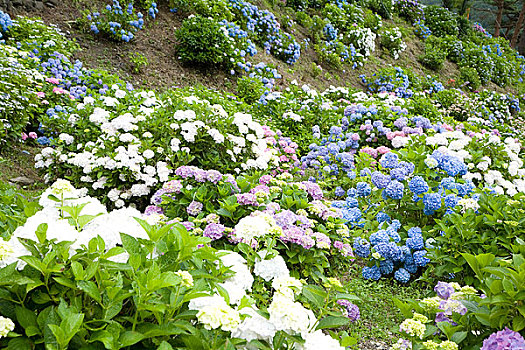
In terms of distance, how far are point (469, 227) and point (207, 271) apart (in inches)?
82.3

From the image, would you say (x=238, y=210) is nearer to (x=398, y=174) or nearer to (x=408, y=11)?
(x=398, y=174)

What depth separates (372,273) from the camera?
118 inches

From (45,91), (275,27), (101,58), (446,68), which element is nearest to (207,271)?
(45,91)

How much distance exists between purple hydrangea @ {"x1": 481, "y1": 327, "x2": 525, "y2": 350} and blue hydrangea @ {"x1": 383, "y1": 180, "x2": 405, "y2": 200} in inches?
70.2

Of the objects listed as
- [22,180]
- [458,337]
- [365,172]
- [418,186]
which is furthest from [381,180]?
[22,180]

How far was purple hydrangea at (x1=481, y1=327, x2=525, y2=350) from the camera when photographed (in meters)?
1.40

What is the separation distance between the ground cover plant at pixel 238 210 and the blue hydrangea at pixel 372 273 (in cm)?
1

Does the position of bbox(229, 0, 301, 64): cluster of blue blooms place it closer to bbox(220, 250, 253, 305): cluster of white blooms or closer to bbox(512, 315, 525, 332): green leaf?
bbox(220, 250, 253, 305): cluster of white blooms

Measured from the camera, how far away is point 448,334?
1.60 m

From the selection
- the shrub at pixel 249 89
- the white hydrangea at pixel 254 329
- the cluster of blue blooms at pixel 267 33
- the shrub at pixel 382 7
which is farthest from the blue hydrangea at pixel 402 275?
the shrub at pixel 382 7

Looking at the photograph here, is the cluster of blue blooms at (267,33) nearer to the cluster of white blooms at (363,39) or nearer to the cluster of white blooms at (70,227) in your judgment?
the cluster of white blooms at (363,39)

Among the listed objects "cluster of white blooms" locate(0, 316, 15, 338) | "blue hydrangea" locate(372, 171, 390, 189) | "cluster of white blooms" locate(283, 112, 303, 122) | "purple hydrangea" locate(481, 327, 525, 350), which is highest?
"purple hydrangea" locate(481, 327, 525, 350)

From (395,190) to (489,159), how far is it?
63.3 inches

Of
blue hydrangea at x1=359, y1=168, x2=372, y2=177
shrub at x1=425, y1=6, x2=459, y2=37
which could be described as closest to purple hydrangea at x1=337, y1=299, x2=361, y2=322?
blue hydrangea at x1=359, y1=168, x2=372, y2=177
